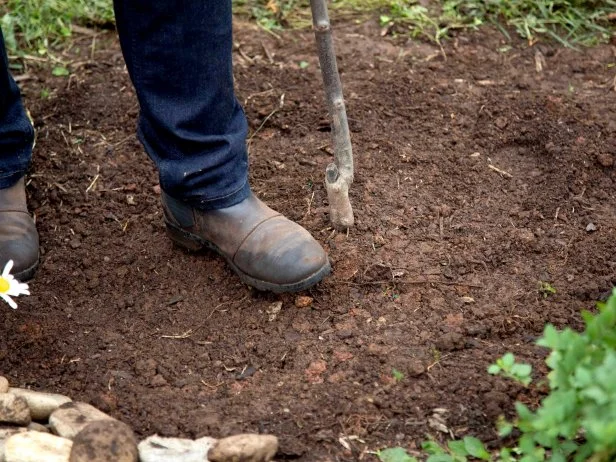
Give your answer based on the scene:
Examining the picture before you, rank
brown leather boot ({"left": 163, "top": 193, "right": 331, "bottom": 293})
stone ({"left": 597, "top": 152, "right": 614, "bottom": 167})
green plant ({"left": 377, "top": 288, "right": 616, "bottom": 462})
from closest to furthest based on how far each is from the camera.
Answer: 1. green plant ({"left": 377, "top": 288, "right": 616, "bottom": 462})
2. brown leather boot ({"left": 163, "top": 193, "right": 331, "bottom": 293})
3. stone ({"left": 597, "top": 152, "right": 614, "bottom": 167})

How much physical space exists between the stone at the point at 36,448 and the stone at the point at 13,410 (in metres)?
0.11

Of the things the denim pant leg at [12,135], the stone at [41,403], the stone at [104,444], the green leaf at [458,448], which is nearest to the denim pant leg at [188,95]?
the denim pant leg at [12,135]

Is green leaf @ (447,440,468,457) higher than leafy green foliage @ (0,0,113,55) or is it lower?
lower

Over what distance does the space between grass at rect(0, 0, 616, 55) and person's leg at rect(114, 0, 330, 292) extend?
1.41 m

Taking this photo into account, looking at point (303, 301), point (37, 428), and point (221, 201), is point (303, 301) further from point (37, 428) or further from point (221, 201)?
point (37, 428)

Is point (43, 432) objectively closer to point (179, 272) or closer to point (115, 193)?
point (179, 272)

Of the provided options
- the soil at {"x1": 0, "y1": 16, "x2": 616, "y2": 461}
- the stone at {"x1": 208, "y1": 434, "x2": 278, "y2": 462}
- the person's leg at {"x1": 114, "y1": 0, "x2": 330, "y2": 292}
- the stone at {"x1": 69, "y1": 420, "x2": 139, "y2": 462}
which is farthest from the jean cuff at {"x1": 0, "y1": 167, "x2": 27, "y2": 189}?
the stone at {"x1": 208, "y1": 434, "x2": 278, "y2": 462}

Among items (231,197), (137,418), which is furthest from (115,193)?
(137,418)

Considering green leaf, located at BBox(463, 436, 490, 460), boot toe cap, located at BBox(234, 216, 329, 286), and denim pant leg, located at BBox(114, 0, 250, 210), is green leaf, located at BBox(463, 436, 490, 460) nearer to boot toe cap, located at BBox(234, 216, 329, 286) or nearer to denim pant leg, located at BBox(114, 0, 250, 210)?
boot toe cap, located at BBox(234, 216, 329, 286)

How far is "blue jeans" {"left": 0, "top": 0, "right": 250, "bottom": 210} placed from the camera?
2229 mm

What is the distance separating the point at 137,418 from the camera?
84.8 inches

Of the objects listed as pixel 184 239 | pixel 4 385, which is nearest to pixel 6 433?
pixel 4 385

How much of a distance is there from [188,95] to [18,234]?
747 mm

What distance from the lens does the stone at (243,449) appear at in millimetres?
1919
